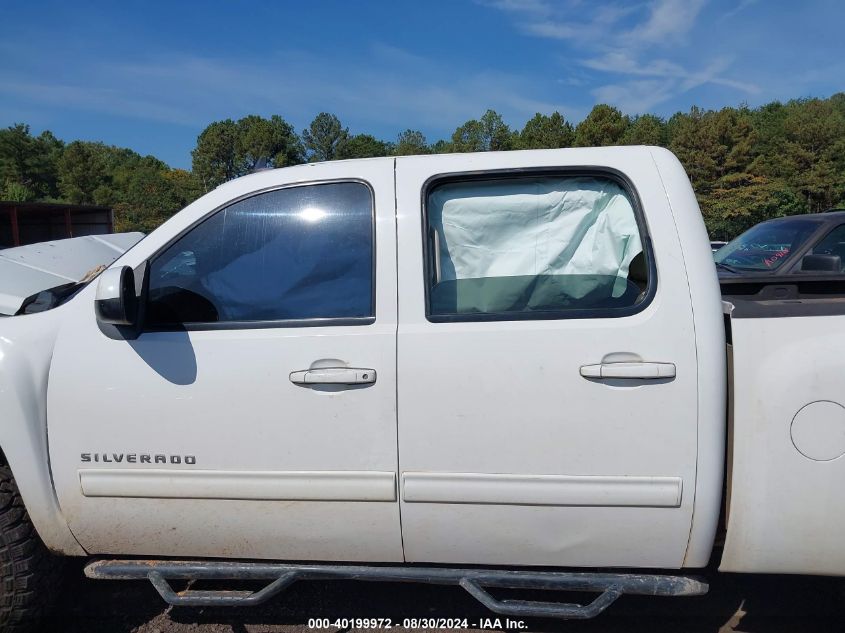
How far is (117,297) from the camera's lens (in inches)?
81.9

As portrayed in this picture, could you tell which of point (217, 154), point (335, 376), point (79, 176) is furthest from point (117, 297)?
point (79, 176)

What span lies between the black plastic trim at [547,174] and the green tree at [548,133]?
140 ft

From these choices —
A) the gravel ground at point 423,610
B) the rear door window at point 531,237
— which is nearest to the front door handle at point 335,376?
the rear door window at point 531,237

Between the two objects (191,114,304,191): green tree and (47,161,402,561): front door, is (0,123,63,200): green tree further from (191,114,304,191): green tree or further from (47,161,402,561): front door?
(47,161,402,561): front door

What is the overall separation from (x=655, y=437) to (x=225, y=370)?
151 centimetres

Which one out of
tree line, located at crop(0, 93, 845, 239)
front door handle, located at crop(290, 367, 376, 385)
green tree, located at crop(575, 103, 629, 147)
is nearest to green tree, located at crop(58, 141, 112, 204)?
tree line, located at crop(0, 93, 845, 239)

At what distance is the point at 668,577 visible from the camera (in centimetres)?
215

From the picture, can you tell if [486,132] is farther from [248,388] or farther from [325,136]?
[248,388]

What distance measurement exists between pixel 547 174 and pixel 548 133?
47115 mm

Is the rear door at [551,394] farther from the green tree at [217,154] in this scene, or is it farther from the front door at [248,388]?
the green tree at [217,154]

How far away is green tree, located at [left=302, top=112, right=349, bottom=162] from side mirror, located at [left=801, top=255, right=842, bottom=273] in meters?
14.1

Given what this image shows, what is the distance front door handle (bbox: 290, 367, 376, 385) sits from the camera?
2098 mm

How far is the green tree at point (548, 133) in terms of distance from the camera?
→ 4434 centimetres

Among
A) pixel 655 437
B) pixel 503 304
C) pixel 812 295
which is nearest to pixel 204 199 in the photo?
pixel 503 304
